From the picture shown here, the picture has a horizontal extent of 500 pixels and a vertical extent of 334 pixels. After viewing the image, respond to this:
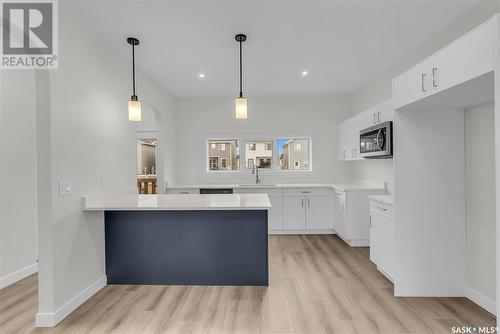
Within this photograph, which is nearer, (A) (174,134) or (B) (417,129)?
(B) (417,129)

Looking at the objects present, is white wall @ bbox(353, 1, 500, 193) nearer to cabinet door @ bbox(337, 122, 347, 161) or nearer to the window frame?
cabinet door @ bbox(337, 122, 347, 161)

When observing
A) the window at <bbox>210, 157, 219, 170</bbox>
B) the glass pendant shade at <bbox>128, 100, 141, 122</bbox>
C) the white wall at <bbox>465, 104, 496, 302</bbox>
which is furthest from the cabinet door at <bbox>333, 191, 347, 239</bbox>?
the glass pendant shade at <bbox>128, 100, 141, 122</bbox>

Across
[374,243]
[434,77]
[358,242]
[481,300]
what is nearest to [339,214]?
[358,242]

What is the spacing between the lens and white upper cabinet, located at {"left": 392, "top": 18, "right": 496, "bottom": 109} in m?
1.62

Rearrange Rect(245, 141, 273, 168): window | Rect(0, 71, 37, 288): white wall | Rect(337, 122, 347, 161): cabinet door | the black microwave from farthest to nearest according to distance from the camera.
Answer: Rect(245, 141, 273, 168): window → Rect(337, 122, 347, 161): cabinet door → the black microwave → Rect(0, 71, 37, 288): white wall

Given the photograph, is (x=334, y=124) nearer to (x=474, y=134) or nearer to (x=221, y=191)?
(x=221, y=191)

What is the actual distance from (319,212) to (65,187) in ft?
12.5

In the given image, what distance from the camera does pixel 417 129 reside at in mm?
2545

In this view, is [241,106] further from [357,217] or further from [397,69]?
[357,217]

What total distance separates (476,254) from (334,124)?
3.41 meters

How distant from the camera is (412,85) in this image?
2342 millimetres

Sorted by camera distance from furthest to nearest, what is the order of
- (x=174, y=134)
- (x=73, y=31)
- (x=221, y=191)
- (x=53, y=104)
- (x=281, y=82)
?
(x=174, y=134) < (x=221, y=191) < (x=281, y=82) < (x=73, y=31) < (x=53, y=104)

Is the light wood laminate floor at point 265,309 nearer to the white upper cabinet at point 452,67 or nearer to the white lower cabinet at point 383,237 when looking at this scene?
the white lower cabinet at point 383,237

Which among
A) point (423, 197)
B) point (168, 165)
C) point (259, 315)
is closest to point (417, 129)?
point (423, 197)
